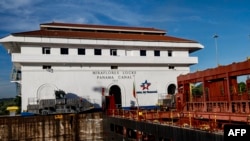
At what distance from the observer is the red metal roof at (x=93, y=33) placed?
31266 mm

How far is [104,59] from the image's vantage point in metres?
31.5

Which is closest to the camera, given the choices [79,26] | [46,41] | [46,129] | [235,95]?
[235,95]

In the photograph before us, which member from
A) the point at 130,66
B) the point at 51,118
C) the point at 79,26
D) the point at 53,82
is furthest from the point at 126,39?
the point at 51,118

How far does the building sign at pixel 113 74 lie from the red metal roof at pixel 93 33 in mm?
3858

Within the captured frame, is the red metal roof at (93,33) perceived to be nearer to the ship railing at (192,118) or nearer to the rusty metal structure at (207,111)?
the rusty metal structure at (207,111)

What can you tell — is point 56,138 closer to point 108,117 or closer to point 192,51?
point 108,117

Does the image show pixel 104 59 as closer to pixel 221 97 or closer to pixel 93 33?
pixel 93 33

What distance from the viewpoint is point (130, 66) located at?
33.1 meters

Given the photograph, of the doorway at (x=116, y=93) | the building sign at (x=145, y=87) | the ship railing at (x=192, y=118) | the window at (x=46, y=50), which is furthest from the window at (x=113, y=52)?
the ship railing at (x=192, y=118)

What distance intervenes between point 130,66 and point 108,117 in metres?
9.50

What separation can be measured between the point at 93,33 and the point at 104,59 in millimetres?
4744

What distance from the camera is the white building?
2955cm

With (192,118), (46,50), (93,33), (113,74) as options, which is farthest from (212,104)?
(93,33)

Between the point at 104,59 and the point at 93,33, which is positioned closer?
the point at 104,59
